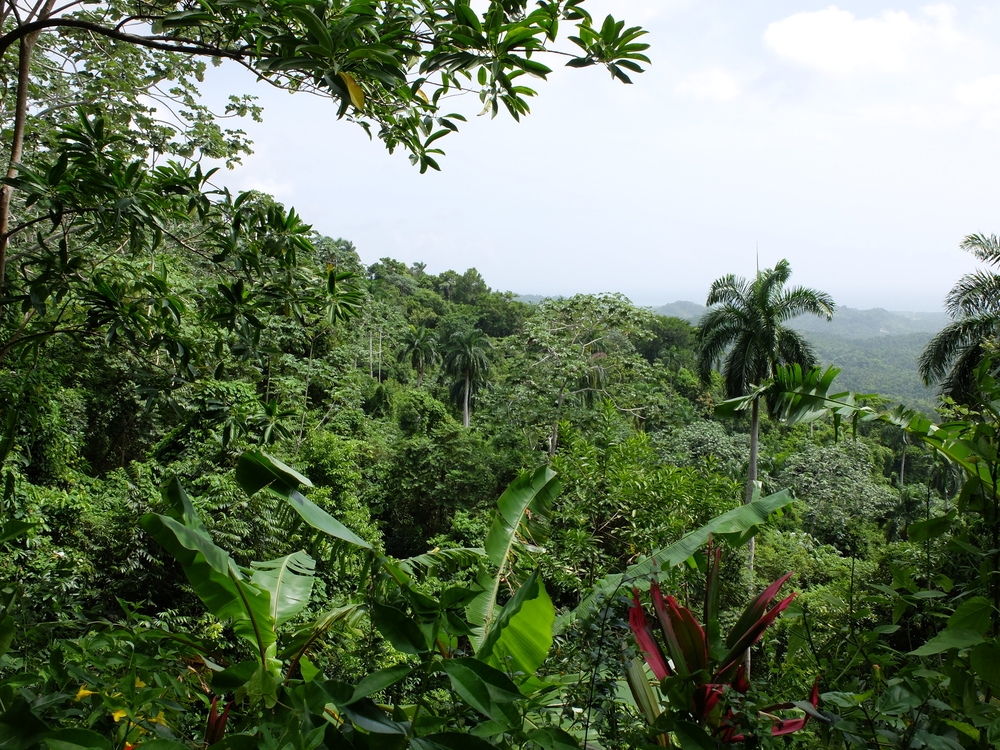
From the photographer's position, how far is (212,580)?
1.27 meters

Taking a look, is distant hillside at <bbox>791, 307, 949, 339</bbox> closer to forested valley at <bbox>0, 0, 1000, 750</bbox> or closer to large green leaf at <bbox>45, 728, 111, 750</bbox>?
forested valley at <bbox>0, 0, 1000, 750</bbox>

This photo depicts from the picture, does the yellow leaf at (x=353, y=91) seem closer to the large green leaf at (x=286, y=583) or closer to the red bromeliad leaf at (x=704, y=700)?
the large green leaf at (x=286, y=583)

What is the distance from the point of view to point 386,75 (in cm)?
149

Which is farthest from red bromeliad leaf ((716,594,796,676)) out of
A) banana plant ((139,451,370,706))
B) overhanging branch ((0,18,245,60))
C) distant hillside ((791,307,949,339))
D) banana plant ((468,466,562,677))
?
distant hillside ((791,307,949,339))

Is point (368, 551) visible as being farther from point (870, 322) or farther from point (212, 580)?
point (870, 322)

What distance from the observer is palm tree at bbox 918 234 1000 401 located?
11.7 meters

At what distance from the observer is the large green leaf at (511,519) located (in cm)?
164

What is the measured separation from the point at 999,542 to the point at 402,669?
1.17 m

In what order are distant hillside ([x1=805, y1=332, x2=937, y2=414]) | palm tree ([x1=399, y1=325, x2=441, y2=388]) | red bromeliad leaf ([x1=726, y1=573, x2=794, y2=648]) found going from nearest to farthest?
red bromeliad leaf ([x1=726, y1=573, x2=794, y2=648])
palm tree ([x1=399, y1=325, x2=441, y2=388])
distant hillside ([x1=805, y1=332, x2=937, y2=414])

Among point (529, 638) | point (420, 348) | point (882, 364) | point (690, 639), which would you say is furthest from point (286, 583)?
point (882, 364)

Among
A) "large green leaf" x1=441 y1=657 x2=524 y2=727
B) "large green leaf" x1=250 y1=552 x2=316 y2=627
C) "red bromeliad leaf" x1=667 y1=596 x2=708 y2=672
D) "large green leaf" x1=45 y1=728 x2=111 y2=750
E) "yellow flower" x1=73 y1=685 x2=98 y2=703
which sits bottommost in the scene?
"yellow flower" x1=73 y1=685 x2=98 y2=703

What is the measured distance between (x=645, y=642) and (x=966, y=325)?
15.1m

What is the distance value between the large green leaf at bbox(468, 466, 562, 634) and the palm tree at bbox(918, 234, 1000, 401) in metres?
12.9

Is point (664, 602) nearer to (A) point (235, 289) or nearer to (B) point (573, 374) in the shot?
(A) point (235, 289)
